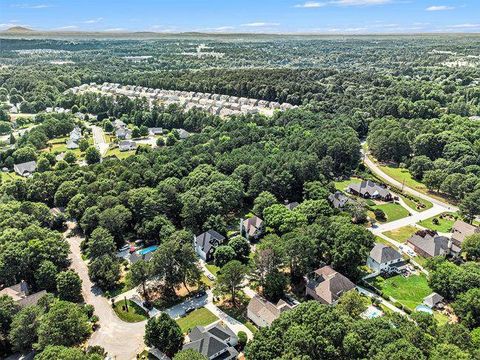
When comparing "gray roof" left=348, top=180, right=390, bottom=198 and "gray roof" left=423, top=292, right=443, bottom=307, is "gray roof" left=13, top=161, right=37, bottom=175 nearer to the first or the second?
"gray roof" left=348, top=180, right=390, bottom=198

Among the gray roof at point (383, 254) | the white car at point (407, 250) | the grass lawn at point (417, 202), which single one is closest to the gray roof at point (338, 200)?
the grass lawn at point (417, 202)

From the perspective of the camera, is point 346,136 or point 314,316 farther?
point 346,136

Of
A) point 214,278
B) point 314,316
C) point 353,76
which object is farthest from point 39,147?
point 353,76

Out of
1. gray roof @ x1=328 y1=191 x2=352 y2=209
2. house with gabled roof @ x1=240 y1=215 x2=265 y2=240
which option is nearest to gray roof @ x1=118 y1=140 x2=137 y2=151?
house with gabled roof @ x1=240 y1=215 x2=265 y2=240

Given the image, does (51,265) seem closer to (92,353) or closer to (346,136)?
(92,353)

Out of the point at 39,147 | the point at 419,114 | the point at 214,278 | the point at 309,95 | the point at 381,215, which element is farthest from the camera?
the point at 309,95

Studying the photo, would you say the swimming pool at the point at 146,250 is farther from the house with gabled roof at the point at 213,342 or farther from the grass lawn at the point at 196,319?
the house with gabled roof at the point at 213,342

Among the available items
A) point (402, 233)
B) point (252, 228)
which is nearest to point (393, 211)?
point (402, 233)
